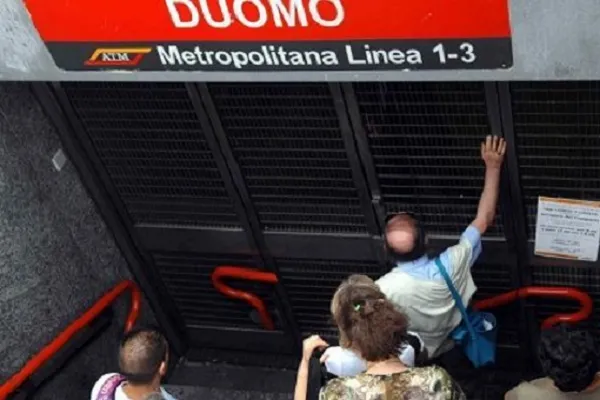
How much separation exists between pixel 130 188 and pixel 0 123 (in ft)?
2.56

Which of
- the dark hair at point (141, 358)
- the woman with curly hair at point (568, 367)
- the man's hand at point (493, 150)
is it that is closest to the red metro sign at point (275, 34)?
the man's hand at point (493, 150)

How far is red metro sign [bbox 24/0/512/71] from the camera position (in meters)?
3.41

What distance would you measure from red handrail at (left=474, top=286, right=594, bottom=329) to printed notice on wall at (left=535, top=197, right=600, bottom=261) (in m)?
0.17

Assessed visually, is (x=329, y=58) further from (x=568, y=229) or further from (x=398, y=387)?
(x=568, y=229)

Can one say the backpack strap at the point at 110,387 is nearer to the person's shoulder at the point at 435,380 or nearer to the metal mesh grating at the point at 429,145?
the person's shoulder at the point at 435,380

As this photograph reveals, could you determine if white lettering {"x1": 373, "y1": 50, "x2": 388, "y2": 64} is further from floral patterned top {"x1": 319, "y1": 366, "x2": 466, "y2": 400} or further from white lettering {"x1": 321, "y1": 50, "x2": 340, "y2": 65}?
floral patterned top {"x1": 319, "y1": 366, "x2": 466, "y2": 400}

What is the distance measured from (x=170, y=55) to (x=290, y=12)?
58 cm

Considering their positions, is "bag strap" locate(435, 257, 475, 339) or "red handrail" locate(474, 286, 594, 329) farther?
"red handrail" locate(474, 286, 594, 329)

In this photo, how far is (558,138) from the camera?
4.02 m

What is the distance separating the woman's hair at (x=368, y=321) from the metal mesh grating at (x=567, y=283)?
1.37 meters

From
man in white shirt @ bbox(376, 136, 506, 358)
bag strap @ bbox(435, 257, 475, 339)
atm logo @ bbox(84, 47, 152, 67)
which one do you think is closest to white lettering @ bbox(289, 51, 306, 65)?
atm logo @ bbox(84, 47, 152, 67)

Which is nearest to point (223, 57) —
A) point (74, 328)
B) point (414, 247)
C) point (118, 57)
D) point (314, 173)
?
point (118, 57)

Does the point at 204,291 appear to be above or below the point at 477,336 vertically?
below

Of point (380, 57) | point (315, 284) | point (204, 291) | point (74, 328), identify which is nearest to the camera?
point (380, 57)
